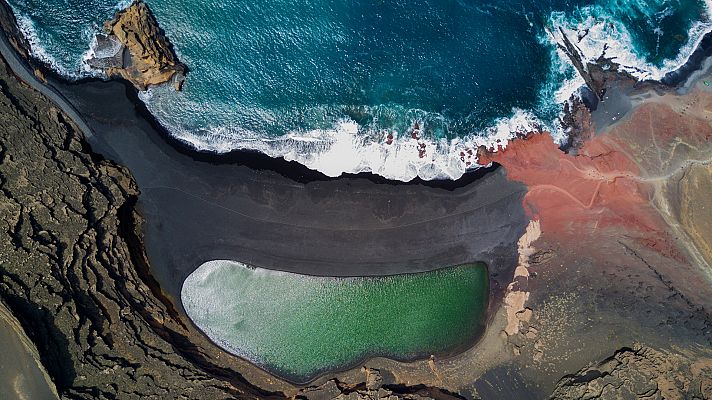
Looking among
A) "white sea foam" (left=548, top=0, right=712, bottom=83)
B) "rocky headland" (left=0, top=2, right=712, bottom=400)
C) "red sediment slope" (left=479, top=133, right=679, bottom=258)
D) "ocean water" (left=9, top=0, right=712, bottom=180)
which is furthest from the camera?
"white sea foam" (left=548, top=0, right=712, bottom=83)

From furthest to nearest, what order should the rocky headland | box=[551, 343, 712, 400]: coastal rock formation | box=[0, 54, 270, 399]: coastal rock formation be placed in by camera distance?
box=[551, 343, 712, 400]: coastal rock formation, the rocky headland, box=[0, 54, 270, 399]: coastal rock formation

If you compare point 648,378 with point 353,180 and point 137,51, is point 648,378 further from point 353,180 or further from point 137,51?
point 137,51

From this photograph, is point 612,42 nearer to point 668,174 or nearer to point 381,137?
point 668,174

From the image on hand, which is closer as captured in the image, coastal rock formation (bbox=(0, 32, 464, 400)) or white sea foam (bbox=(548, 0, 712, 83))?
coastal rock formation (bbox=(0, 32, 464, 400))

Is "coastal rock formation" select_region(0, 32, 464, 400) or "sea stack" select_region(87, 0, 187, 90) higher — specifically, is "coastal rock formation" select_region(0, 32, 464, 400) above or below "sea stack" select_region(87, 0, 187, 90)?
below

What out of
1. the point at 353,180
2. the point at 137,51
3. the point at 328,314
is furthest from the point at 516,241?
the point at 137,51

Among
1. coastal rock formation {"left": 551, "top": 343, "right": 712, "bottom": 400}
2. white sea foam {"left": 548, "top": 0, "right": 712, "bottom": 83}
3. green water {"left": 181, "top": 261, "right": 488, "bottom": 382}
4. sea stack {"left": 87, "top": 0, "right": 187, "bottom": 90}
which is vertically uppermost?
sea stack {"left": 87, "top": 0, "right": 187, "bottom": 90}

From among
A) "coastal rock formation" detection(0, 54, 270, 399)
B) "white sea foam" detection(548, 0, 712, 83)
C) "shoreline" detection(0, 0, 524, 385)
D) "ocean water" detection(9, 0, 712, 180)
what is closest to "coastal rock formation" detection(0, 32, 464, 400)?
"coastal rock formation" detection(0, 54, 270, 399)

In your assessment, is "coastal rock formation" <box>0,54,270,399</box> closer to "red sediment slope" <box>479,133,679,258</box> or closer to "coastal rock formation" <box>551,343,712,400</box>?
"coastal rock formation" <box>551,343,712,400</box>

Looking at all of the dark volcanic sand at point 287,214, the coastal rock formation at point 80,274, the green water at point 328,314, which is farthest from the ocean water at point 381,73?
the green water at point 328,314
